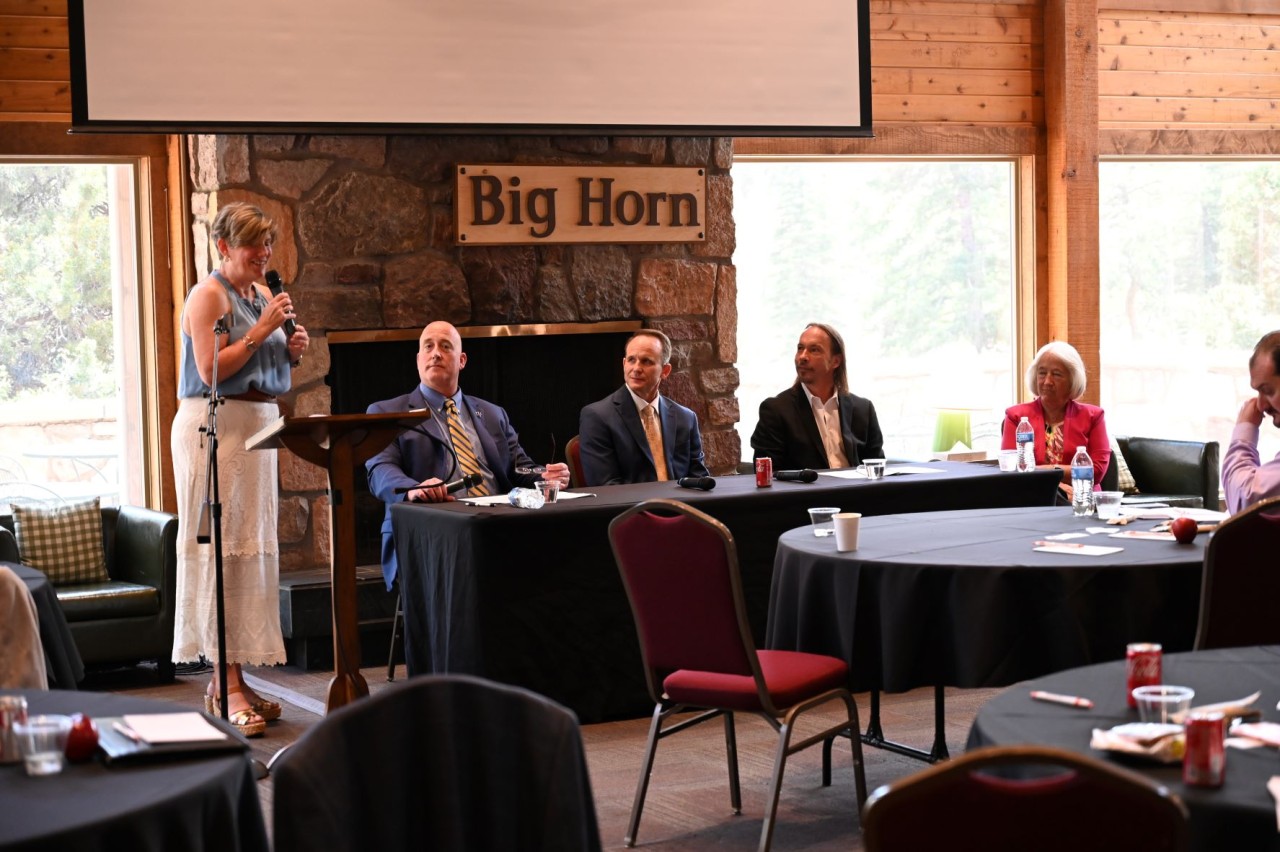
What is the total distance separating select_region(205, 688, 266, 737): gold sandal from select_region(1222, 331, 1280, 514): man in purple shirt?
3.05 meters

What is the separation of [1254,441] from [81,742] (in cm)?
357

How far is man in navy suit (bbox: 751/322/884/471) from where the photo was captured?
6.23 m

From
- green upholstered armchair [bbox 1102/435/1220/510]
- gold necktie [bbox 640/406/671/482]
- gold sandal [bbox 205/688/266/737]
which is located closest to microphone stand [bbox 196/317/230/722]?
gold sandal [bbox 205/688/266/737]

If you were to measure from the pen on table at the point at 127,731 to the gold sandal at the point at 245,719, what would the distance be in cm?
273

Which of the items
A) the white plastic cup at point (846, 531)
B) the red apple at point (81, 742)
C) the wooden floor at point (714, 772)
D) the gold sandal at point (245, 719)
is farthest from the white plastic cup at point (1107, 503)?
the red apple at point (81, 742)

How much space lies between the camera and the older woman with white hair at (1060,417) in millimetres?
6414

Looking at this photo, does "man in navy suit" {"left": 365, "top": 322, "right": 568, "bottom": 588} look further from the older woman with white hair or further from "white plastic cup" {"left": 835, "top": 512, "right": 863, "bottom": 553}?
the older woman with white hair

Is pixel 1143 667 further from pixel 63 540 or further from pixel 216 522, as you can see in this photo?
pixel 63 540

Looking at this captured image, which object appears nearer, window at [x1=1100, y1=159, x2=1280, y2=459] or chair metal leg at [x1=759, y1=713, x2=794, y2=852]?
chair metal leg at [x1=759, y1=713, x2=794, y2=852]

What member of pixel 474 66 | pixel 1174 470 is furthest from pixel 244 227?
pixel 1174 470

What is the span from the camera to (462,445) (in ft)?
19.0

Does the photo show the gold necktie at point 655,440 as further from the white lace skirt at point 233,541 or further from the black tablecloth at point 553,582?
the white lace skirt at point 233,541

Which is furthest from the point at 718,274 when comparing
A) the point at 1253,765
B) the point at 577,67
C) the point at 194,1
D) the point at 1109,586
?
the point at 1253,765

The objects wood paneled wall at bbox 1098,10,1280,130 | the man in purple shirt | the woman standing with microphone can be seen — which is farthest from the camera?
wood paneled wall at bbox 1098,10,1280,130
